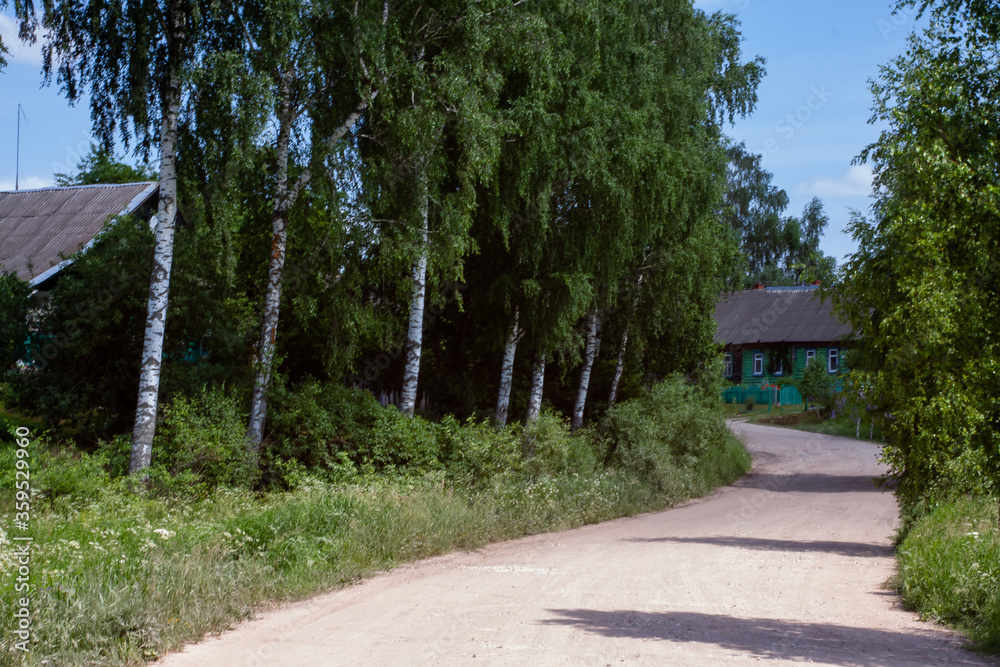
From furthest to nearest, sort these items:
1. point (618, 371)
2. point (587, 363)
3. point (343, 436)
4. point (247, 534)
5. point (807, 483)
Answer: point (807, 483), point (618, 371), point (587, 363), point (343, 436), point (247, 534)

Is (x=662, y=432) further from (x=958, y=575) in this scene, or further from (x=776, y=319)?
(x=776, y=319)

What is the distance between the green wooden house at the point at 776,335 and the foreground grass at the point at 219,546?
1617 inches

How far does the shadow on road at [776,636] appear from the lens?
24.0ft

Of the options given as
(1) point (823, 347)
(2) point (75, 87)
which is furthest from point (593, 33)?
(1) point (823, 347)

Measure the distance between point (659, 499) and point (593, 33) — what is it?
11.3 meters

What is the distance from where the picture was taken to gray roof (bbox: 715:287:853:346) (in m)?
55.3

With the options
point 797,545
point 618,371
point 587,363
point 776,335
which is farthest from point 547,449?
point 776,335

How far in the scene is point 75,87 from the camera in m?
14.9

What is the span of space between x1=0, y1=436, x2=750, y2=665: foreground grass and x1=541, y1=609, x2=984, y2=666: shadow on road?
3173mm

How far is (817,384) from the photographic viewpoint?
4616 centimetres

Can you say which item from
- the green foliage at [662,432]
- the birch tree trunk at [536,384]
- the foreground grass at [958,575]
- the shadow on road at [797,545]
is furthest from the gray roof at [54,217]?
the foreground grass at [958,575]

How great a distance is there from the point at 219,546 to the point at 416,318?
9.05 meters

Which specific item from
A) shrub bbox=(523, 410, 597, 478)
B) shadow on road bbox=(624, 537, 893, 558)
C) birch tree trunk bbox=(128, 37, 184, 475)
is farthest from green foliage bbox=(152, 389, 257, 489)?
shadow on road bbox=(624, 537, 893, 558)

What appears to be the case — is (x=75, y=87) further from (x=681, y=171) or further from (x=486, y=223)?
(x=681, y=171)
